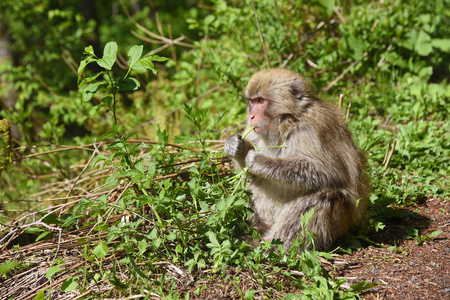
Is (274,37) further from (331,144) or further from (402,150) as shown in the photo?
(331,144)

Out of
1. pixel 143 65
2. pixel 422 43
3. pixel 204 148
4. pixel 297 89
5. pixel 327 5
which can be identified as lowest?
pixel 204 148

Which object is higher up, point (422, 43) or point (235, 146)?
point (422, 43)

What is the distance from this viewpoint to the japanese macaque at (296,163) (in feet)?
12.0

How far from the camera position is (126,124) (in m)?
7.36

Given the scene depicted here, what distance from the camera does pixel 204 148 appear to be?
425 cm

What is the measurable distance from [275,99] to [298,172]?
2.52 ft

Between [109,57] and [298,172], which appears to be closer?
[109,57]

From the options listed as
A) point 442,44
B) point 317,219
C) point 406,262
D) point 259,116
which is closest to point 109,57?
point 259,116

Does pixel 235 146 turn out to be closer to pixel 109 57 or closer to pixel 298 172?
pixel 298 172

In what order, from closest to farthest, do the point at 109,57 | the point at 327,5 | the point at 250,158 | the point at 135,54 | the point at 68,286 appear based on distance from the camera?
the point at 68,286, the point at 109,57, the point at 135,54, the point at 250,158, the point at 327,5

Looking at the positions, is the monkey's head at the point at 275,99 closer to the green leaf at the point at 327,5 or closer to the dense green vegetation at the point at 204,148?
the dense green vegetation at the point at 204,148

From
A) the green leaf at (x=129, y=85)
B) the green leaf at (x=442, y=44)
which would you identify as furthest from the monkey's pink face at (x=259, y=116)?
the green leaf at (x=442, y=44)

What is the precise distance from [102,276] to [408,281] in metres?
2.40

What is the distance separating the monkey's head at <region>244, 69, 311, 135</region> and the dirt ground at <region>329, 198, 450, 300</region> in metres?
1.34
